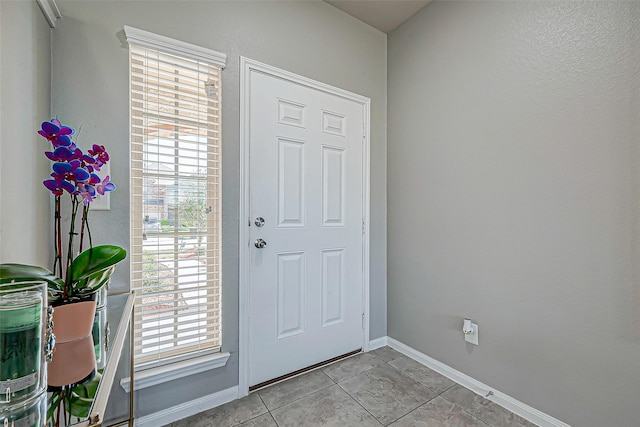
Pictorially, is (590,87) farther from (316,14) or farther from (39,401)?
(39,401)

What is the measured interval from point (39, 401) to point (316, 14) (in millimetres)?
2368

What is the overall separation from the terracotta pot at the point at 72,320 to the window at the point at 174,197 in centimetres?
66

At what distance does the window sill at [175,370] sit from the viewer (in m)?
1.43

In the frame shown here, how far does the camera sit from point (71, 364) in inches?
29.0

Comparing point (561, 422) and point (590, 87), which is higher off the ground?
point (590, 87)

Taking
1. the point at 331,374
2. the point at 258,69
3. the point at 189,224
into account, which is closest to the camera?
the point at 189,224

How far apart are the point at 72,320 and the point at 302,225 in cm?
133

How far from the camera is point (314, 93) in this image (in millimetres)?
2025

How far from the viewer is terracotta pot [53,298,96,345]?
0.77 meters

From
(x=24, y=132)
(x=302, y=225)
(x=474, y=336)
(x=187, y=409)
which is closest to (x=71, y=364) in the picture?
(x=24, y=132)

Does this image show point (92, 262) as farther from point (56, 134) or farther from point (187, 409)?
point (187, 409)

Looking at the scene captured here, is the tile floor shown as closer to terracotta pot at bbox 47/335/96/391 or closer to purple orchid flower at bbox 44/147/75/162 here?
terracotta pot at bbox 47/335/96/391

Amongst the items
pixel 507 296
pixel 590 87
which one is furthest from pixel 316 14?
pixel 507 296

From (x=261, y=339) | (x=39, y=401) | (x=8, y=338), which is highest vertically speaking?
(x=8, y=338)
